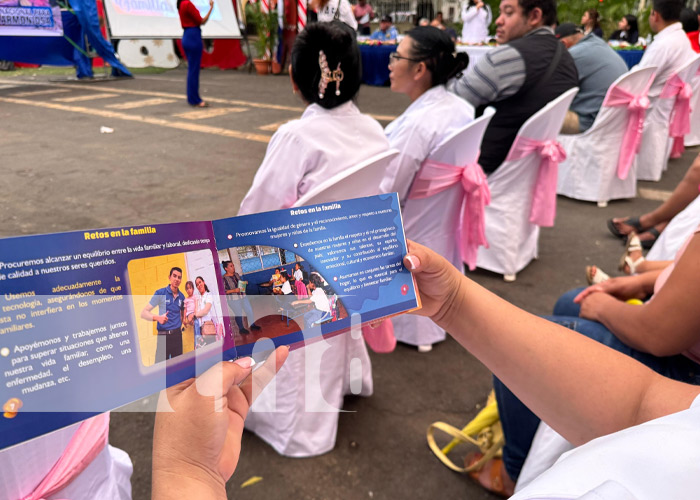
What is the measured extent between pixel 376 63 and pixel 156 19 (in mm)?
5269

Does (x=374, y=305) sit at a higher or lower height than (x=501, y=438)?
higher

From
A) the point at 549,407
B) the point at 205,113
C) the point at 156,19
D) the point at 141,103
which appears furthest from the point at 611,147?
the point at 156,19

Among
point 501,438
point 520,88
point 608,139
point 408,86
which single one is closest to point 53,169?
point 408,86

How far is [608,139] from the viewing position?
345 cm

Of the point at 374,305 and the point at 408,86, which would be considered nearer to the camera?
the point at 374,305

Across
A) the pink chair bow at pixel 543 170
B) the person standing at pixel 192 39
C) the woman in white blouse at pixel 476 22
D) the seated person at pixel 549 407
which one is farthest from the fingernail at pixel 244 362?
the woman in white blouse at pixel 476 22

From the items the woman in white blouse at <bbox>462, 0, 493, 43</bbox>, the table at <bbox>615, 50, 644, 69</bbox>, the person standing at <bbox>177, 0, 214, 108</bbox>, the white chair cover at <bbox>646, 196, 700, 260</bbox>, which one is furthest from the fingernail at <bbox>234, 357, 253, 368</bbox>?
the woman in white blouse at <bbox>462, 0, 493, 43</bbox>

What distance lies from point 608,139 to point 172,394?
3.68 meters

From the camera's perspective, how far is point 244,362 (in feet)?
1.95

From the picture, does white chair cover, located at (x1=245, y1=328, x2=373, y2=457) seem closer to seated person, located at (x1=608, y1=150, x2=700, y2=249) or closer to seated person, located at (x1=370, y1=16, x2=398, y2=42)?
seated person, located at (x1=608, y1=150, x2=700, y2=249)

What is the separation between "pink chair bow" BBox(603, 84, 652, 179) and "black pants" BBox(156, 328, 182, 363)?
3422 millimetres

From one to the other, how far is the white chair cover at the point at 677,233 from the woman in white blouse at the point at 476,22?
8100mm

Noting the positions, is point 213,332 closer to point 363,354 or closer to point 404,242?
point 404,242

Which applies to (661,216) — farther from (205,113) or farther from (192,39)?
(192,39)
